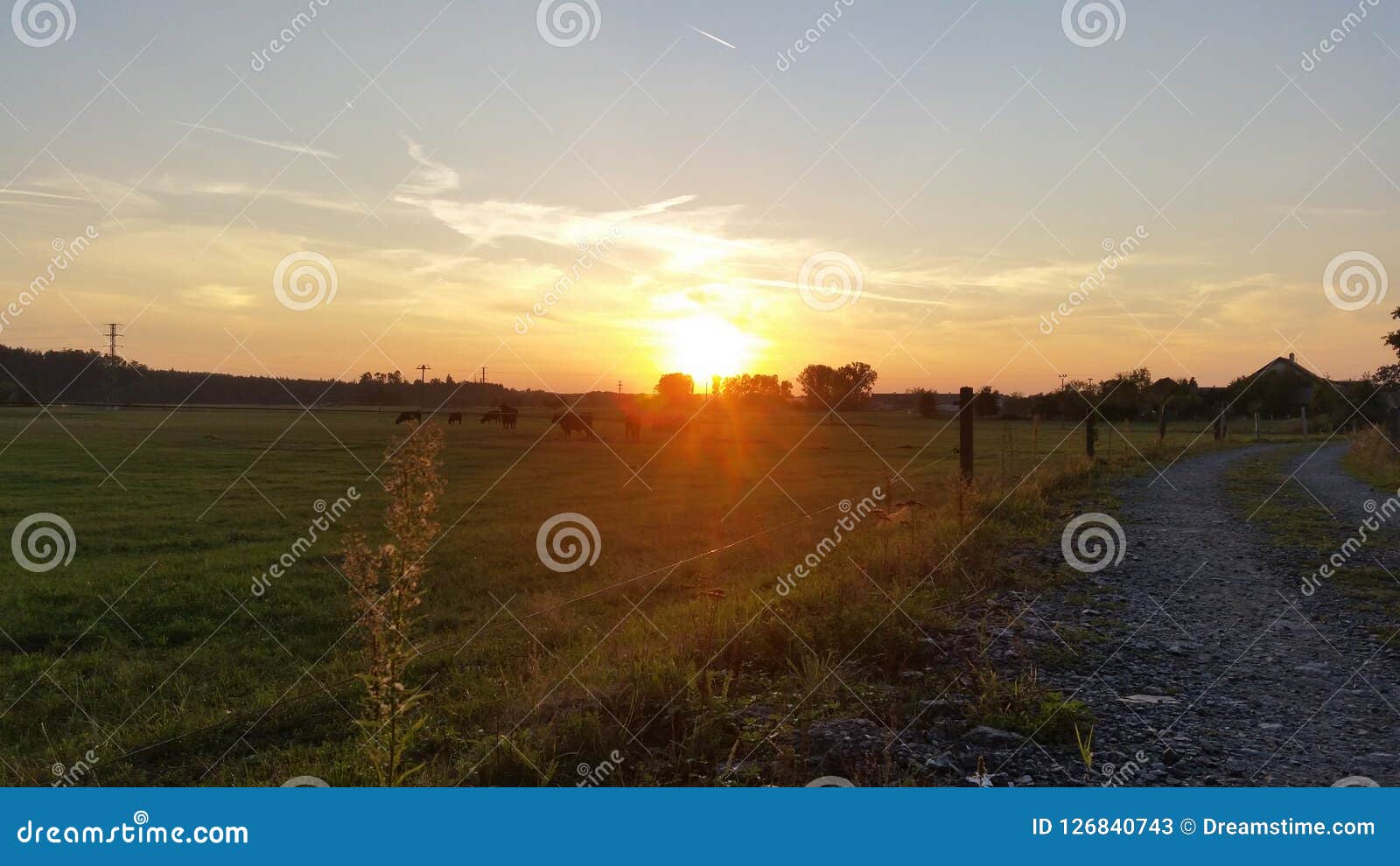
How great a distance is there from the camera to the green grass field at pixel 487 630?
5.13m

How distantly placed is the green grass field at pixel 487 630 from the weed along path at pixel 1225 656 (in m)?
1.05

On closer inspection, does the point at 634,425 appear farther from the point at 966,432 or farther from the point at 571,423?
the point at 966,432

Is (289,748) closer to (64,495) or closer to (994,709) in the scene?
(994,709)

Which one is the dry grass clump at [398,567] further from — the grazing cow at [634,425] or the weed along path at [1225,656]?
the grazing cow at [634,425]

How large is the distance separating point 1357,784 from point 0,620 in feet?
42.2

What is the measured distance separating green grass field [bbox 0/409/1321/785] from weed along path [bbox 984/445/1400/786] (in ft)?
3.45

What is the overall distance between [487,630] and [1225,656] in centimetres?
716

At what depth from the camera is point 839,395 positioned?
54.8m

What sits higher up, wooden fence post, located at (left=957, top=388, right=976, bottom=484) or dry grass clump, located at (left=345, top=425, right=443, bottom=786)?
wooden fence post, located at (left=957, top=388, right=976, bottom=484)

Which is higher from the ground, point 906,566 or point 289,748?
point 906,566

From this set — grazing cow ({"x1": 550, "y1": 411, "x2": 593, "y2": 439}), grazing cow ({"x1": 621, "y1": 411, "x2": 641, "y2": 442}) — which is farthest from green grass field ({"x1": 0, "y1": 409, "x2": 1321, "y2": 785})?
grazing cow ({"x1": 621, "y1": 411, "x2": 641, "y2": 442})

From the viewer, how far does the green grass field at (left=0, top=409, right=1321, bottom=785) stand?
513 cm

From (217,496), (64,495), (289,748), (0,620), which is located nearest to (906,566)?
(289,748)

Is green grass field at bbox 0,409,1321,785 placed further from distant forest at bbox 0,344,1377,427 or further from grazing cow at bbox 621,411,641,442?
grazing cow at bbox 621,411,641,442
